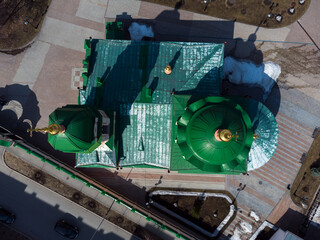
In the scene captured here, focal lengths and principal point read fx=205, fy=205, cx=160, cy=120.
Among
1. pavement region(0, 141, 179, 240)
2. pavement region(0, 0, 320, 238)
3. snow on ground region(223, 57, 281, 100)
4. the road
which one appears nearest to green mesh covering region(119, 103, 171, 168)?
pavement region(0, 0, 320, 238)

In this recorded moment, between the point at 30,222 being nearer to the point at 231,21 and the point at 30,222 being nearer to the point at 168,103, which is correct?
the point at 168,103

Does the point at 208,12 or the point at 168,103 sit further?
the point at 208,12

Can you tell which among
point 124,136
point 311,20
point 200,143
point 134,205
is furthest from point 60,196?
point 311,20

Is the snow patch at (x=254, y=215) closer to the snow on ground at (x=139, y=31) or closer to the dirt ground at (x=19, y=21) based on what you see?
the snow on ground at (x=139, y=31)

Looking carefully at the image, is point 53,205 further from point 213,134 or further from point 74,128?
point 213,134

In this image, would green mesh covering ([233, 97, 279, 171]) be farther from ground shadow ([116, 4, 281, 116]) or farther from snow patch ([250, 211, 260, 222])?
snow patch ([250, 211, 260, 222])

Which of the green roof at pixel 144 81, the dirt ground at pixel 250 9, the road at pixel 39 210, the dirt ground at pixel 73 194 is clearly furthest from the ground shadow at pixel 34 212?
the dirt ground at pixel 250 9
